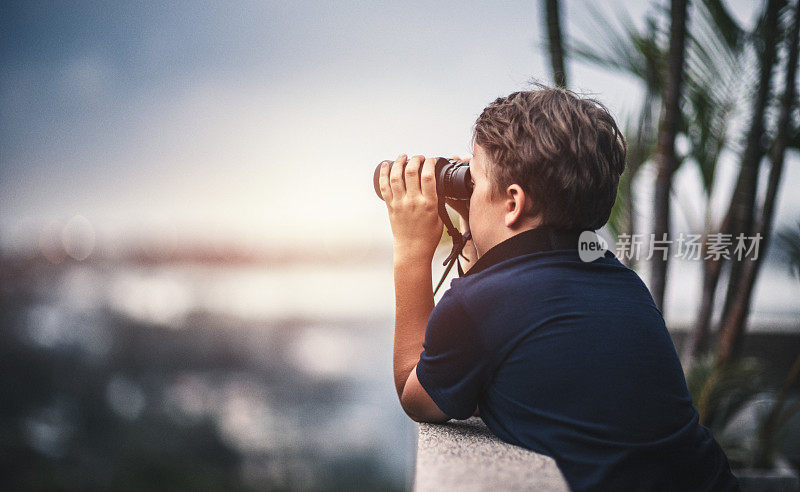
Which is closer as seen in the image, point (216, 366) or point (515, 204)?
point (515, 204)

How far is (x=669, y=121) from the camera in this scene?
1.60m

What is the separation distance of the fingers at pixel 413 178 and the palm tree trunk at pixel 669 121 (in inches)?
43.0

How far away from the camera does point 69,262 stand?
17.9 feet

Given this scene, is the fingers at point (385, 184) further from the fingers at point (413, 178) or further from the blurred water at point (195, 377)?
the blurred water at point (195, 377)

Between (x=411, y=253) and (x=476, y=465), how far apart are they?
1.12ft

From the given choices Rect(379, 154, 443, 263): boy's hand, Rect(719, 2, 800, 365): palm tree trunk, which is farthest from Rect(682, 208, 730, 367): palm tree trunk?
Rect(379, 154, 443, 263): boy's hand

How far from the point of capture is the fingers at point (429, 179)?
85cm

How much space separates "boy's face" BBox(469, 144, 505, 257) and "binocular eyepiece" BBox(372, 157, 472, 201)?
11 mm

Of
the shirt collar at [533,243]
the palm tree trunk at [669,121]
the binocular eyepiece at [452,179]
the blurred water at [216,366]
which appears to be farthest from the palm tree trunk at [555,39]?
the blurred water at [216,366]

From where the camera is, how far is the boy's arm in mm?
809

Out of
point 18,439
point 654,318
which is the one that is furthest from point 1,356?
point 654,318

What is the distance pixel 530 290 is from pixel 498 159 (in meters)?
0.20

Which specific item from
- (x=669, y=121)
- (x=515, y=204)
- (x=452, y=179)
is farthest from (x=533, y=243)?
(x=669, y=121)

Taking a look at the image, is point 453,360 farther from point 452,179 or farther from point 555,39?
point 555,39
